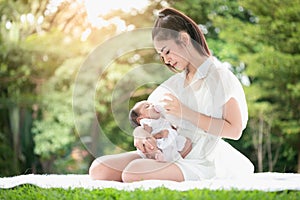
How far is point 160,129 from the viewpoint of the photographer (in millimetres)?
2500

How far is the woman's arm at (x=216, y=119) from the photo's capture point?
2.43 metres

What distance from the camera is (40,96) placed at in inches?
269

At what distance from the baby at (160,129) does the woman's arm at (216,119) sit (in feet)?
0.22

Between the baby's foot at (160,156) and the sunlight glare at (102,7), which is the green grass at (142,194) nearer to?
the baby's foot at (160,156)

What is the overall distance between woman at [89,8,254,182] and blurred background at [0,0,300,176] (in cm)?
389

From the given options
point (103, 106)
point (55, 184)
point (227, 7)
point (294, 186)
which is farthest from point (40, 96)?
point (294, 186)

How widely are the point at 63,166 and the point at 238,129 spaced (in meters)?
5.04

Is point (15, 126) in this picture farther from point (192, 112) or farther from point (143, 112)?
point (192, 112)

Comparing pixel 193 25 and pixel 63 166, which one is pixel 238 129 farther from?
pixel 63 166

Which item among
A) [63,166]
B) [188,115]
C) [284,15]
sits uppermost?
[188,115]

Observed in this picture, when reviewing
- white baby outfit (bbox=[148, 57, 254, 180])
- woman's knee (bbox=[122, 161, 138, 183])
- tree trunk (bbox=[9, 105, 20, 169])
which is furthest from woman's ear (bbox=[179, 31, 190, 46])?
tree trunk (bbox=[9, 105, 20, 169])

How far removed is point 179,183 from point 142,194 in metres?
0.30

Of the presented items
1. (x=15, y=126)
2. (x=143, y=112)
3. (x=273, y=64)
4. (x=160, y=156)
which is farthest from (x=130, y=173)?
(x=15, y=126)

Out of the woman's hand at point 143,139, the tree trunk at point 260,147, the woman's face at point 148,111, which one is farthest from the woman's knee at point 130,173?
the tree trunk at point 260,147
